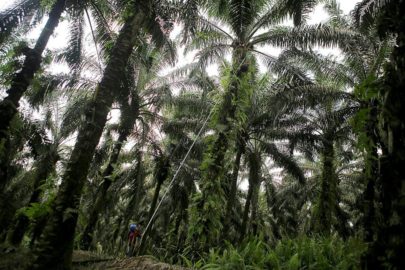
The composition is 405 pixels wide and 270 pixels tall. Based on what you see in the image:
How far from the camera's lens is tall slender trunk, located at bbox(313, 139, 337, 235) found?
44.5 ft

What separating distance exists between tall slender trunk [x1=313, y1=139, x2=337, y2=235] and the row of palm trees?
0.13ft

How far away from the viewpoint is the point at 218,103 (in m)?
9.37

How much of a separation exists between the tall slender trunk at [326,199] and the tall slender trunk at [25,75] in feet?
34.6

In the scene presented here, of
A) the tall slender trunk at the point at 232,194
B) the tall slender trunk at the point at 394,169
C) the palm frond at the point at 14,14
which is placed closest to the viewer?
the tall slender trunk at the point at 394,169

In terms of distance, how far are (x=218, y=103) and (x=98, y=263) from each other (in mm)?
4928

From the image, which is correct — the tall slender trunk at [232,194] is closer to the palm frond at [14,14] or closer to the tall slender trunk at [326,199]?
the tall slender trunk at [326,199]

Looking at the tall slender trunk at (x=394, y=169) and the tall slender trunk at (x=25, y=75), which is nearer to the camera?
the tall slender trunk at (x=394, y=169)

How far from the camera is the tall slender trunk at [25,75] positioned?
302 inches

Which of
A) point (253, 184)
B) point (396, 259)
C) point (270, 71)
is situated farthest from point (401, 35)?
point (253, 184)

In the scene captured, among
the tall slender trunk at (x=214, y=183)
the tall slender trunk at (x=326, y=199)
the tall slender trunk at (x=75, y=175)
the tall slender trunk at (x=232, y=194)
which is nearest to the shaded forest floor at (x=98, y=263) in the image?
the tall slender trunk at (x=75, y=175)

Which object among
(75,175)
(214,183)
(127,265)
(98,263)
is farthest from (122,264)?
(214,183)

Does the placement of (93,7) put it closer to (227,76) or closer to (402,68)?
(227,76)

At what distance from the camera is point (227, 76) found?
9.52m

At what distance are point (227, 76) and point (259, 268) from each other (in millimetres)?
5400
